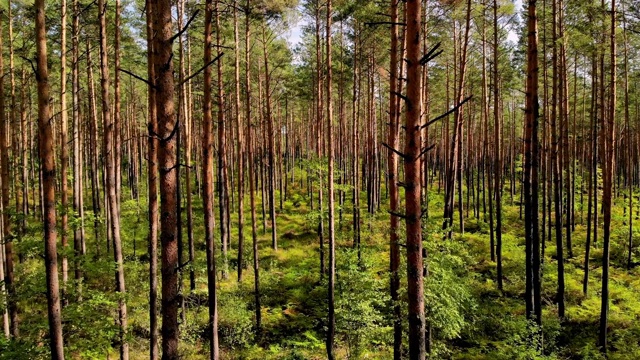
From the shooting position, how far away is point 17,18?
19938 millimetres

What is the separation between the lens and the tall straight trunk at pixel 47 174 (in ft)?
22.2

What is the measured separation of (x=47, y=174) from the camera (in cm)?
696

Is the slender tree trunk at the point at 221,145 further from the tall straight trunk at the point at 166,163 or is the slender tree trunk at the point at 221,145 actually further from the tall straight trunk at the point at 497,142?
the tall straight trunk at the point at 497,142

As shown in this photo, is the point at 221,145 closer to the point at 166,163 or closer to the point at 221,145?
the point at 221,145

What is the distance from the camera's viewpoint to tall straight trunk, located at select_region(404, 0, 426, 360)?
5.26 m

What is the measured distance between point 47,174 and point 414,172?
6423 mm

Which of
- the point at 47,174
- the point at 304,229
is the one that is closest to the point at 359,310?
the point at 47,174

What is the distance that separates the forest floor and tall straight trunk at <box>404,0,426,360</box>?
121 inches

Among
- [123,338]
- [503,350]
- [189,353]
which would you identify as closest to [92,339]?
[123,338]

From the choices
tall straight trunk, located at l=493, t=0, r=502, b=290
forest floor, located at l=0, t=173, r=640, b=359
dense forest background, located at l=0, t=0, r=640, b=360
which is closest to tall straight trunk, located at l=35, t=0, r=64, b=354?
dense forest background, located at l=0, t=0, r=640, b=360

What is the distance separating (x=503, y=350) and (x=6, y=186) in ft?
50.8

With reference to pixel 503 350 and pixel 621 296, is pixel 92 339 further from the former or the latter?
pixel 621 296

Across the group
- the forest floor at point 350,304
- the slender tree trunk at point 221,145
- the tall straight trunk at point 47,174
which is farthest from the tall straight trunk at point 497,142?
the tall straight trunk at point 47,174

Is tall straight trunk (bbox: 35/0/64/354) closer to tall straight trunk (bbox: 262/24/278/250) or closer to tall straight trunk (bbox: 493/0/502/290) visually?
tall straight trunk (bbox: 262/24/278/250)
